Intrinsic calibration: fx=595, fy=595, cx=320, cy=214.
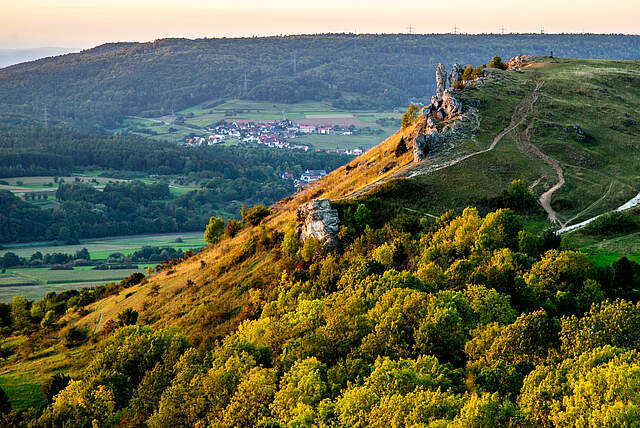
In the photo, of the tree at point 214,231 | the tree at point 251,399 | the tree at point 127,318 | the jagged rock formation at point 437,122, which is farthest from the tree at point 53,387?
the jagged rock formation at point 437,122

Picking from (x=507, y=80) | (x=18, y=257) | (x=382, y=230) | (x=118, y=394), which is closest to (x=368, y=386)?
(x=118, y=394)

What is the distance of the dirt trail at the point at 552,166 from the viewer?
80.5m

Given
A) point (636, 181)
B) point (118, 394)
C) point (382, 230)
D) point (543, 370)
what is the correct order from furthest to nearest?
1. point (636, 181)
2. point (382, 230)
3. point (118, 394)
4. point (543, 370)

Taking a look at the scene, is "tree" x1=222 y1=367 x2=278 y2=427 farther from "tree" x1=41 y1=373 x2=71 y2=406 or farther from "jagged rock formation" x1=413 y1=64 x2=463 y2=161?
"jagged rock formation" x1=413 y1=64 x2=463 y2=161

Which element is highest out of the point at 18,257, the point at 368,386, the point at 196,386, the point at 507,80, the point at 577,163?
the point at 507,80

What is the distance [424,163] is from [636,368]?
5971cm

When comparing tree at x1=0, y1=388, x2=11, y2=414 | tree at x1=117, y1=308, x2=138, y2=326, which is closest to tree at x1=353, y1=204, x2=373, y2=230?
tree at x1=117, y1=308, x2=138, y2=326

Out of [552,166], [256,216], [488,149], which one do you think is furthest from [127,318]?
[552,166]

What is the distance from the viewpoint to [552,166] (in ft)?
305

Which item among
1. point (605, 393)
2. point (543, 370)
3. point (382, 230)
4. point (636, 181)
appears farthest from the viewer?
point (636, 181)

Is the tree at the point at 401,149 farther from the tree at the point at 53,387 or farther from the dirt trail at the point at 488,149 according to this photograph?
the tree at the point at 53,387

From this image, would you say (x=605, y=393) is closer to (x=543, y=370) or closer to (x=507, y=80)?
(x=543, y=370)

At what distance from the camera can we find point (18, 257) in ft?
641

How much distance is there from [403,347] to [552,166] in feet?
184
